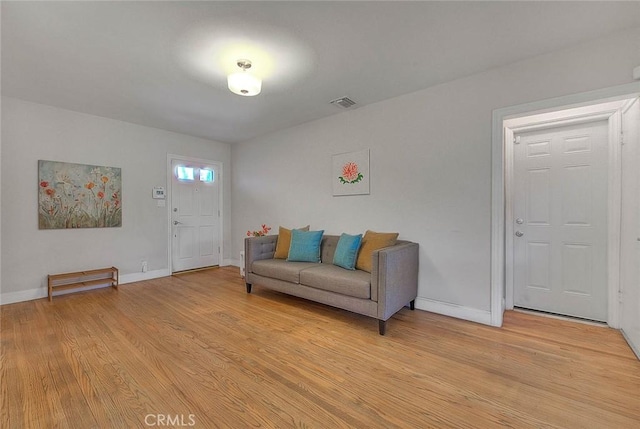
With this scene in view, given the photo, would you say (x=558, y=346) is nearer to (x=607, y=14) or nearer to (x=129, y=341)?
(x=607, y=14)

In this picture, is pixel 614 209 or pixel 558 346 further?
pixel 614 209

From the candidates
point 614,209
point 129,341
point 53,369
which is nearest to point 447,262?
point 614,209

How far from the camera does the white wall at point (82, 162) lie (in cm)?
314

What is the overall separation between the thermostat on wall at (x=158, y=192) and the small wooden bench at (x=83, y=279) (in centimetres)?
121

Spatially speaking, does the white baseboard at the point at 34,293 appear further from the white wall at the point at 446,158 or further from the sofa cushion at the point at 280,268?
the white wall at the point at 446,158

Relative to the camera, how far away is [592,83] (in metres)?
2.07

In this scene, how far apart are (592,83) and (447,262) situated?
1872 millimetres

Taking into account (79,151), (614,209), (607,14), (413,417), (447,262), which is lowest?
(413,417)

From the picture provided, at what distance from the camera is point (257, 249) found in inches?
142

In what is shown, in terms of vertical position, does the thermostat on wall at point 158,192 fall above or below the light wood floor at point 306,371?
above

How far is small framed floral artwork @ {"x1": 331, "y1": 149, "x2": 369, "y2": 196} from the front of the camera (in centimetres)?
335

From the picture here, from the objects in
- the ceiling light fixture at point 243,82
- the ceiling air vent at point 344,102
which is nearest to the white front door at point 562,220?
the ceiling air vent at point 344,102
